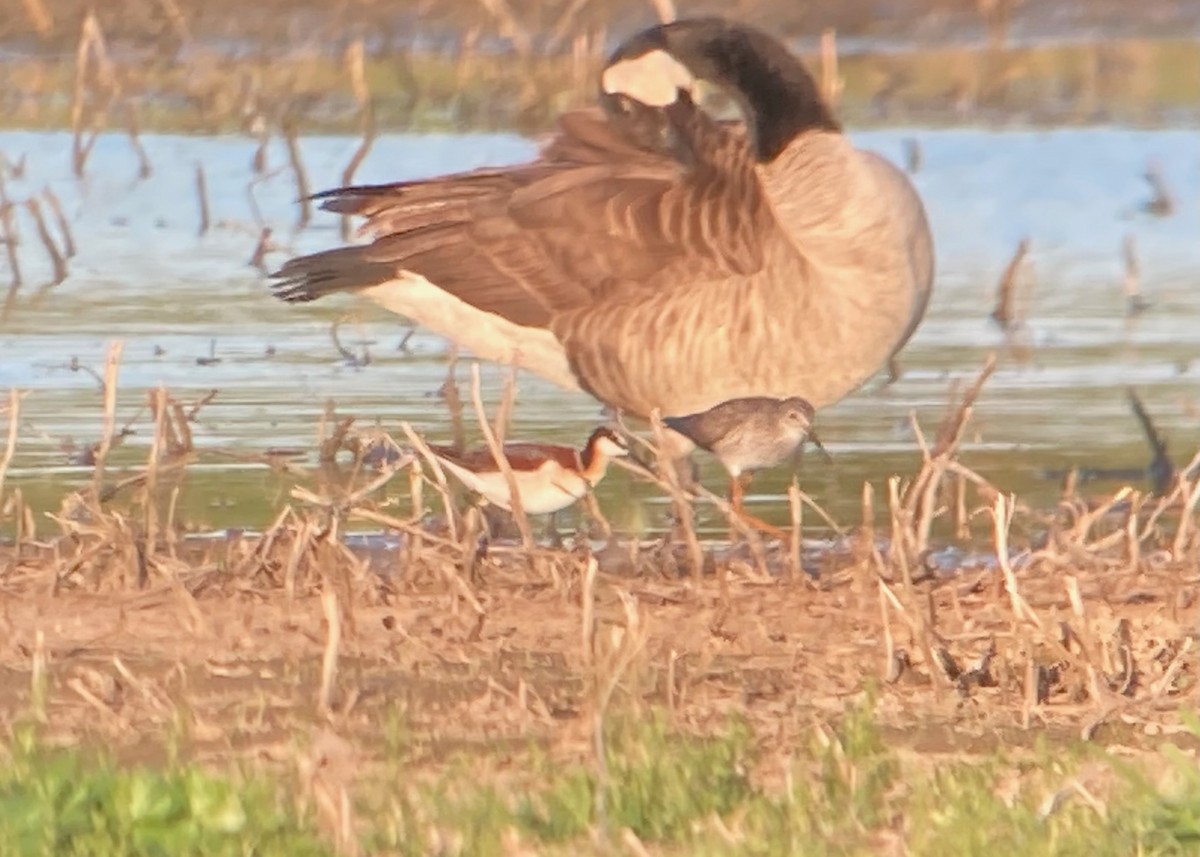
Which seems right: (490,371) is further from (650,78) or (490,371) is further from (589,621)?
(589,621)

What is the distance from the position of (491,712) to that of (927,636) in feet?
2.80

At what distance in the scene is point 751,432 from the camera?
703 centimetres

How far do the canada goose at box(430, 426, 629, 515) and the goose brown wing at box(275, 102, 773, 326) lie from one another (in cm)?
88

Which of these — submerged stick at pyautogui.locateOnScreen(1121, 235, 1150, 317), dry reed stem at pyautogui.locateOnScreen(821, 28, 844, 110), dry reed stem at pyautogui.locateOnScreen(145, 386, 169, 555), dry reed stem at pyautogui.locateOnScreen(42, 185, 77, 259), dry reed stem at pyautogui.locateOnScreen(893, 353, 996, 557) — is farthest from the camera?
dry reed stem at pyautogui.locateOnScreen(821, 28, 844, 110)

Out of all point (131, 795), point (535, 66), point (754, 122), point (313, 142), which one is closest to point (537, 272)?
point (754, 122)

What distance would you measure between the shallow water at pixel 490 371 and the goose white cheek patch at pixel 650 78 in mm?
1123

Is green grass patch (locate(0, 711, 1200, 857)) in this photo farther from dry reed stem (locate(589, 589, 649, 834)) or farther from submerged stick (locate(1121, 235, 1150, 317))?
submerged stick (locate(1121, 235, 1150, 317))

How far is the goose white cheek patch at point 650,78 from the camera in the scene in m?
8.03

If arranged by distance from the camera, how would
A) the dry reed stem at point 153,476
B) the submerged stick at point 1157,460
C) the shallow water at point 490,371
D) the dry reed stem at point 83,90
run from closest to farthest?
the dry reed stem at point 153,476 < the submerged stick at point 1157,460 < the shallow water at point 490,371 < the dry reed stem at point 83,90

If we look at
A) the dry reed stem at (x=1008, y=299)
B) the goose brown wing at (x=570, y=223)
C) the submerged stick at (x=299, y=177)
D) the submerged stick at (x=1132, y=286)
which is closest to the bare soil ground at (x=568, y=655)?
the goose brown wing at (x=570, y=223)

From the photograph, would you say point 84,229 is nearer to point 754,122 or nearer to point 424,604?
point 754,122

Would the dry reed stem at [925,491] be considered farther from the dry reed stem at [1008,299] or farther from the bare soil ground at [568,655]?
the dry reed stem at [1008,299]

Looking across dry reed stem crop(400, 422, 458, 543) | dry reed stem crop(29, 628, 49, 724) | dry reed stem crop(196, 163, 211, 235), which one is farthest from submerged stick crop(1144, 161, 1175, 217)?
dry reed stem crop(29, 628, 49, 724)

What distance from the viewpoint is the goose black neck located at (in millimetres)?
7996
